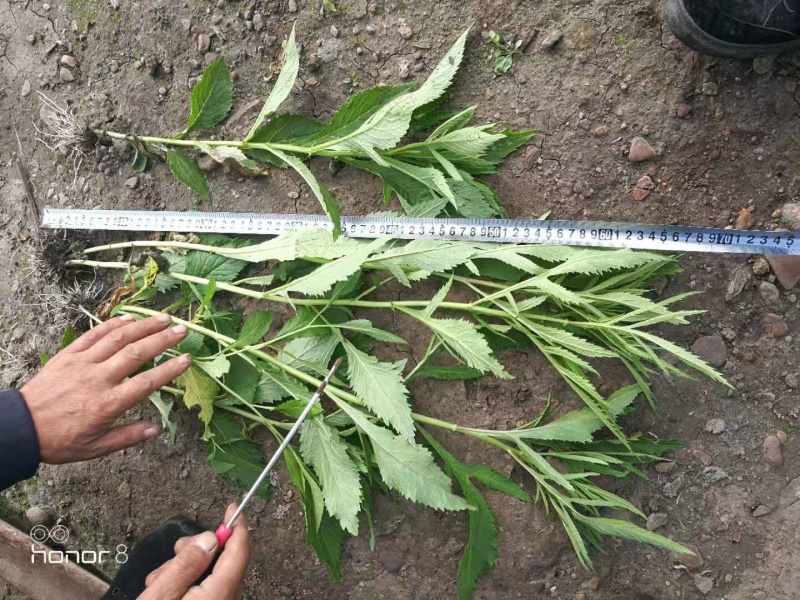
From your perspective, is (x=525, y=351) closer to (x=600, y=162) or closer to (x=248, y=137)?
(x=600, y=162)

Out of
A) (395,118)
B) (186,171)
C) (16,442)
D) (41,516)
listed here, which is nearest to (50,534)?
(41,516)

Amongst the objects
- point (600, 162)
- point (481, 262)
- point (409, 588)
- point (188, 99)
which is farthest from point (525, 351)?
point (188, 99)

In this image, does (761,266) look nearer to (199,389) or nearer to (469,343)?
(469,343)

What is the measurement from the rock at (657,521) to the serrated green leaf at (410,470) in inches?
32.8

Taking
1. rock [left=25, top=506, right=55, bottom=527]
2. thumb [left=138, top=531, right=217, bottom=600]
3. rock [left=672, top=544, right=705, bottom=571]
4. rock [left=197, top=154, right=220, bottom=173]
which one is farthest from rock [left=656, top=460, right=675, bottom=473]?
rock [left=25, top=506, right=55, bottom=527]

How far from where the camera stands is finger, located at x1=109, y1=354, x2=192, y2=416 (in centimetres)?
175

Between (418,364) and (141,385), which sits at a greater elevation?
(141,385)

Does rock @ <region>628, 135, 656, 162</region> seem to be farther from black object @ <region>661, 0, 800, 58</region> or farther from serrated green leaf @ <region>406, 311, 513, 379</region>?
serrated green leaf @ <region>406, 311, 513, 379</region>

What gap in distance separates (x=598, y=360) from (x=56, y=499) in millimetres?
2452

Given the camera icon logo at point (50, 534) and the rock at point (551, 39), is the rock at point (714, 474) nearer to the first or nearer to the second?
the rock at point (551, 39)

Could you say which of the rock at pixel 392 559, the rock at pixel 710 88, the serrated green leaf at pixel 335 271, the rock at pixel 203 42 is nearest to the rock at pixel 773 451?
the rock at pixel 710 88

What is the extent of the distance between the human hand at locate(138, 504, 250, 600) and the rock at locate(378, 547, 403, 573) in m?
0.62

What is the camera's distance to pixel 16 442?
1.74 meters

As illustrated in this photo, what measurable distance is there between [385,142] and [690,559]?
1.92 metres
